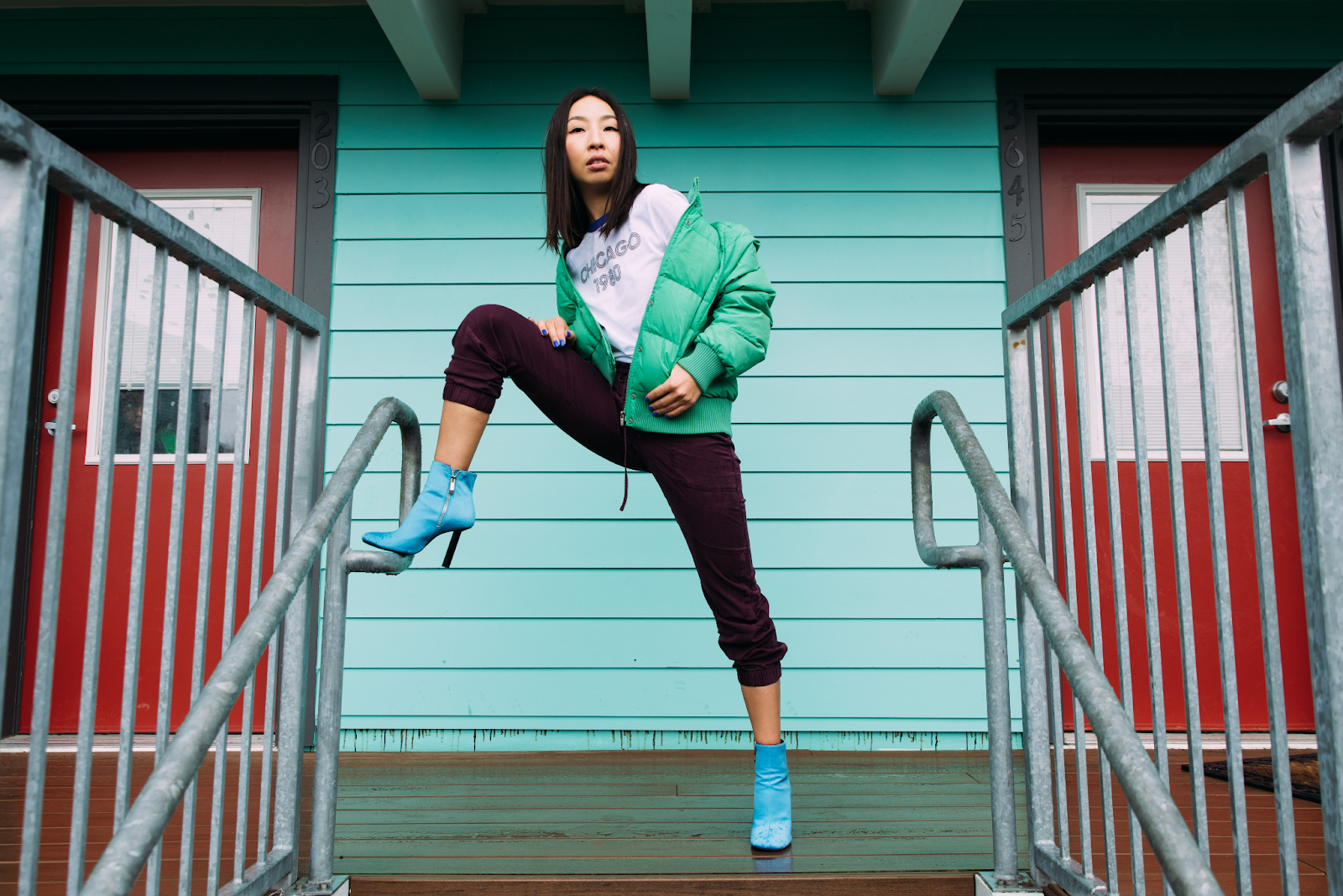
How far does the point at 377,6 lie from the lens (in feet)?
6.86

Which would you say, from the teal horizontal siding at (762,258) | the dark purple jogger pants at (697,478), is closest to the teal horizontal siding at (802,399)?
the teal horizontal siding at (762,258)

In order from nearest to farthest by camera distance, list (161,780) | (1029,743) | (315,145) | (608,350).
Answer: (161,780) → (1029,743) → (608,350) → (315,145)

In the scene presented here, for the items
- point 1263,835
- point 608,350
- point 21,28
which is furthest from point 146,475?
point 21,28

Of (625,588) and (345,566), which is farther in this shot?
(625,588)

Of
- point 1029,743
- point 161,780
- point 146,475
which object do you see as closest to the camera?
point 161,780

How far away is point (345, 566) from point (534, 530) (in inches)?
43.1

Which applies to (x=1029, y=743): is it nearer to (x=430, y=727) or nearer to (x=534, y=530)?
(x=534, y=530)

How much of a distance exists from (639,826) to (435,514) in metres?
0.80

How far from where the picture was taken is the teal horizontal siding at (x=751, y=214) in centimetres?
250

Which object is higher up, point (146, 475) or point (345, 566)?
point (146, 475)

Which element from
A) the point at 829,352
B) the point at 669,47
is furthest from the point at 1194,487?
the point at 669,47

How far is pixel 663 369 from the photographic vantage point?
1454mm

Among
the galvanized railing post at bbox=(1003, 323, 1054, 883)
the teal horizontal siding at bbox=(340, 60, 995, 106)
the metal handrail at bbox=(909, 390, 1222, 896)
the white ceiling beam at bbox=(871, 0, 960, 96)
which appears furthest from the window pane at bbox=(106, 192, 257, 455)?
the galvanized railing post at bbox=(1003, 323, 1054, 883)

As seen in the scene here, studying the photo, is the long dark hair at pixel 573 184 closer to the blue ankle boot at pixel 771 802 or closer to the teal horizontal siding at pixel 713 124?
the teal horizontal siding at pixel 713 124
